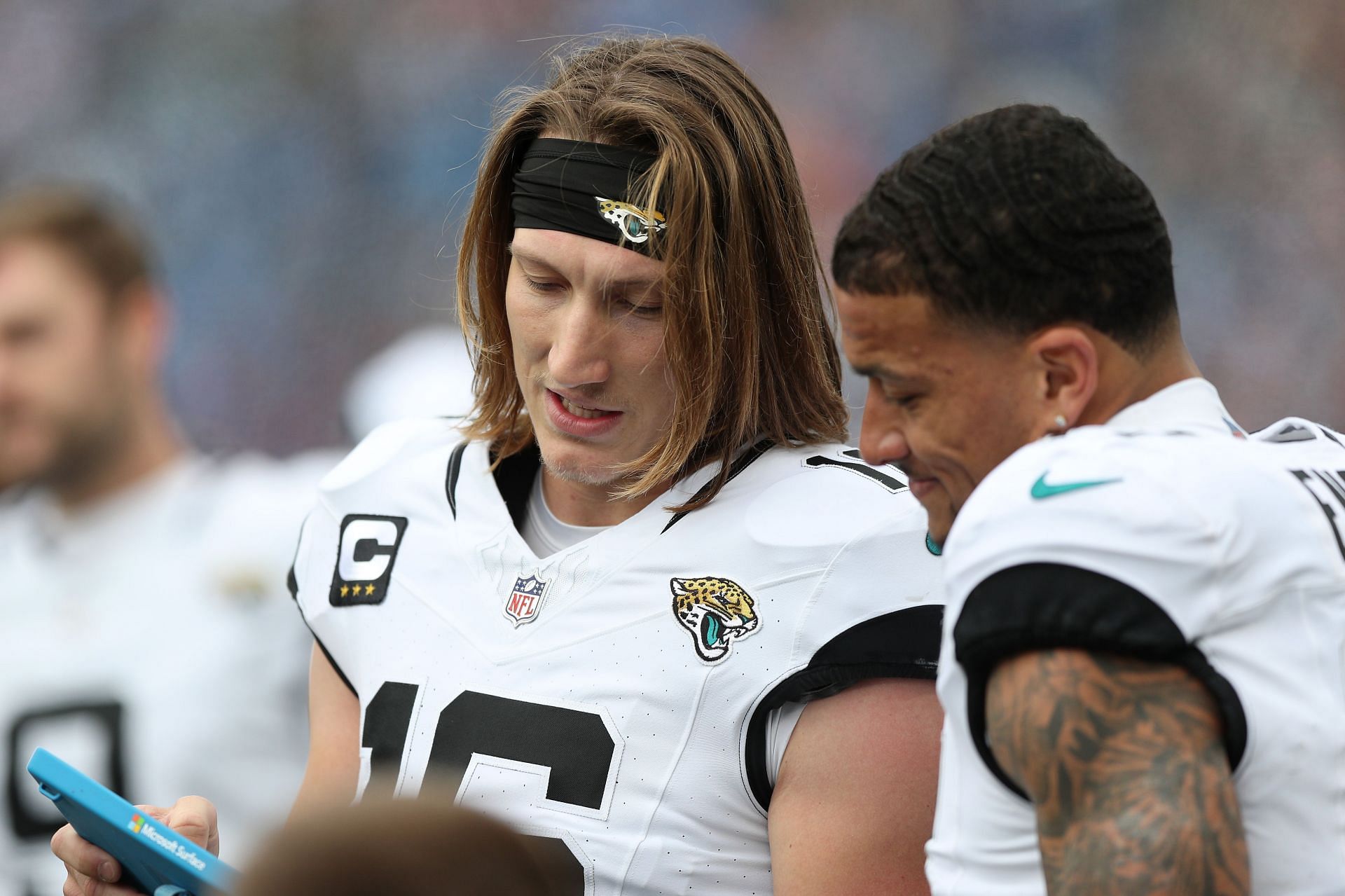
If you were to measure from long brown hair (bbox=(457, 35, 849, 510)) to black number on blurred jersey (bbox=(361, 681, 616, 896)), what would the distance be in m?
0.30

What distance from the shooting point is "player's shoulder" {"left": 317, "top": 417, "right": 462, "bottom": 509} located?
1962mm

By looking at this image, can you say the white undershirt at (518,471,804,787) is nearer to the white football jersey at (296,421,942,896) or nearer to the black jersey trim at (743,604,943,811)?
the white football jersey at (296,421,942,896)

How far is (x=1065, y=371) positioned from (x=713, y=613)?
61 centimetres

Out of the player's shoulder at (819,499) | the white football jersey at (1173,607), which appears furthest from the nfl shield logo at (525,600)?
the white football jersey at (1173,607)

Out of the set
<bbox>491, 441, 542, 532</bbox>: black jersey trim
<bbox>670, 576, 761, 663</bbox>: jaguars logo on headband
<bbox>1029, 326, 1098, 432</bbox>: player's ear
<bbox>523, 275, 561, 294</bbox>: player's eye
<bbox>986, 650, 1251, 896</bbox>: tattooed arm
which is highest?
<bbox>1029, 326, 1098, 432</bbox>: player's ear

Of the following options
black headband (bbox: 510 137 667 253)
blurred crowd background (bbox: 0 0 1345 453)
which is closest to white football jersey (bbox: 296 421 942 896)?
black headband (bbox: 510 137 667 253)

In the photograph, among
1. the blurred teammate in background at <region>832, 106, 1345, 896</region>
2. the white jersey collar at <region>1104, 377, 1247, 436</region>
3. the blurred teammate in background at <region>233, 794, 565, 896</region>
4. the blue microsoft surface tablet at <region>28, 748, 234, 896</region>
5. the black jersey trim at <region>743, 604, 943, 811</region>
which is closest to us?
the blurred teammate in background at <region>233, 794, 565, 896</region>

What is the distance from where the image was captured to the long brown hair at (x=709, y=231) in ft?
5.39

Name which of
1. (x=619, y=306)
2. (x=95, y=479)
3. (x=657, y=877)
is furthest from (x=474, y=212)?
(x=95, y=479)

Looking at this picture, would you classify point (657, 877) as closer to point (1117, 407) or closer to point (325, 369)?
point (1117, 407)

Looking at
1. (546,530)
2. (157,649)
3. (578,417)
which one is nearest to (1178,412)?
(578,417)

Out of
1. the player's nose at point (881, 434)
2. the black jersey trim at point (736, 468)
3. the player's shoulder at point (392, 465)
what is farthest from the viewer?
the player's shoulder at point (392, 465)

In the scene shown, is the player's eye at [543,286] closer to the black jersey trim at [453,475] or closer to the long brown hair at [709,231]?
the long brown hair at [709,231]

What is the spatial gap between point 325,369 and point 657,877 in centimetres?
207
